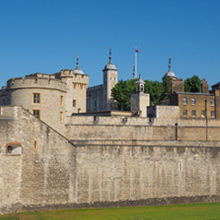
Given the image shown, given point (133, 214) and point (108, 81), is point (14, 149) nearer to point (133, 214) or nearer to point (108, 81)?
point (133, 214)

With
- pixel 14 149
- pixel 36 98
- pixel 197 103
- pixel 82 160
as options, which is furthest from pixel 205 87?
pixel 14 149

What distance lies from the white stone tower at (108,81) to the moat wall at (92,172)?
5749 cm

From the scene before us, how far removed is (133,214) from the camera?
26.6 meters

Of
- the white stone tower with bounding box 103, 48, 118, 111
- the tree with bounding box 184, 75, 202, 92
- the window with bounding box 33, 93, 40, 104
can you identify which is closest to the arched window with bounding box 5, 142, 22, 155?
the window with bounding box 33, 93, 40, 104

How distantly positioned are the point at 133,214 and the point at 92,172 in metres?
4.08

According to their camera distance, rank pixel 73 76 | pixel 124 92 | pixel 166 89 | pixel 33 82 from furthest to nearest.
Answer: pixel 124 92, pixel 166 89, pixel 73 76, pixel 33 82

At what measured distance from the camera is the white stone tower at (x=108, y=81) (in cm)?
8919

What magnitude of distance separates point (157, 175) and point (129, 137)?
27.8 ft

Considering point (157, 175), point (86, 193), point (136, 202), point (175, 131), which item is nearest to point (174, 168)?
point (157, 175)

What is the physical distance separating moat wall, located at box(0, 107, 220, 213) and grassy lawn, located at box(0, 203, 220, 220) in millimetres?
760

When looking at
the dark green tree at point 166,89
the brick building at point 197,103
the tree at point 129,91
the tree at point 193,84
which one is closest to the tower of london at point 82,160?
the brick building at point 197,103

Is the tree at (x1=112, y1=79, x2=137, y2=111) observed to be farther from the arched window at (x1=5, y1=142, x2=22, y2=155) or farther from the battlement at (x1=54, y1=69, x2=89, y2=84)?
the arched window at (x1=5, y1=142, x2=22, y2=155)

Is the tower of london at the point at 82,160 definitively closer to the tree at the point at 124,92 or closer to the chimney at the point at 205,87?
the chimney at the point at 205,87

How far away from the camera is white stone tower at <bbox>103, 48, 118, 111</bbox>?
89.2m
